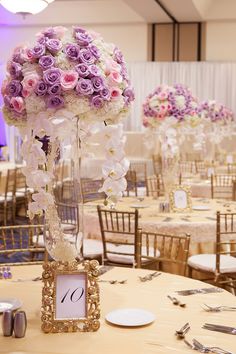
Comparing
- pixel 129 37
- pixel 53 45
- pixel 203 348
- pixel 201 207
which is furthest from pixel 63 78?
pixel 129 37

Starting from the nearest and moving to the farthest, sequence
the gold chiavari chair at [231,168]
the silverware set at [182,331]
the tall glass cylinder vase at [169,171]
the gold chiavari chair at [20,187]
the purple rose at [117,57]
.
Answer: the silverware set at [182,331]
the purple rose at [117,57]
the tall glass cylinder vase at [169,171]
the gold chiavari chair at [20,187]
the gold chiavari chair at [231,168]

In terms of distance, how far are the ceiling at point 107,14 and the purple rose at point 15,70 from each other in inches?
448

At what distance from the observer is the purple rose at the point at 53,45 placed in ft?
7.23

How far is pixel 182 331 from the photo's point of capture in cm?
217

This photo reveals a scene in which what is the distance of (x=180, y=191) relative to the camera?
5.37 metres

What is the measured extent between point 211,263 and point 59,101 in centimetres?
277

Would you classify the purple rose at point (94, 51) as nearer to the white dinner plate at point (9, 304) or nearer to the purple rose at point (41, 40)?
the purple rose at point (41, 40)

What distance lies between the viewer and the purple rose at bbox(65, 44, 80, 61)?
7.25 ft

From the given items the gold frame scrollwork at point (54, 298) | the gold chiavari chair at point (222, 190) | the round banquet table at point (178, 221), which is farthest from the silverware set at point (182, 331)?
the gold chiavari chair at point (222, 190)

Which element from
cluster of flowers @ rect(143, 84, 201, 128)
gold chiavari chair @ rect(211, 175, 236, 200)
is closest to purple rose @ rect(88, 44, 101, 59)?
cluster of flowers @ rect(143, 84, 201, 128)

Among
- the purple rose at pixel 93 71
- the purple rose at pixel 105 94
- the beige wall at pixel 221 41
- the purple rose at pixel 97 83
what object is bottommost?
the purple rose at pixel 105 94

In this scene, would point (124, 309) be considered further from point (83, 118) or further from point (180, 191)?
point (180, 191)

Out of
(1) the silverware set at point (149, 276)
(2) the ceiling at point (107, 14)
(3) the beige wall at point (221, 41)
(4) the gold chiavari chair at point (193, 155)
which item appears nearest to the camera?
(1) the silverware set at point (149, 276)

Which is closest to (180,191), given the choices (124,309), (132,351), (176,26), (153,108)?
(153,108)
